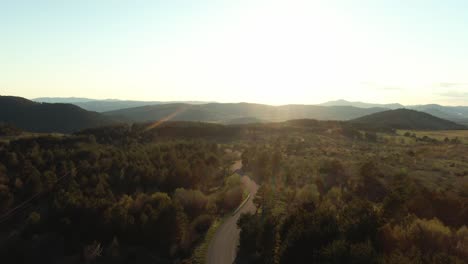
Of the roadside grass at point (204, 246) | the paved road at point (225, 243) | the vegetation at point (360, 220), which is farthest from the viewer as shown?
the roadside grass at point (204, 246)

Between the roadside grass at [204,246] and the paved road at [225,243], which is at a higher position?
the paved road at [225,243]

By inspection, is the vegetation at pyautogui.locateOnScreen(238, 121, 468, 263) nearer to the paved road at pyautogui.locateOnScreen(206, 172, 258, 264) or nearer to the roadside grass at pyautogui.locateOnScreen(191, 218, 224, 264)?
the paved road at pyautogui.locateOnScreen(206, 172, 258, 264)

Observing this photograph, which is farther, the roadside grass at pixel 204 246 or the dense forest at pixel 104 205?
the dense forest at pixel 104 205

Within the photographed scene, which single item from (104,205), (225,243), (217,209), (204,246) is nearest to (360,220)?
(225,243)

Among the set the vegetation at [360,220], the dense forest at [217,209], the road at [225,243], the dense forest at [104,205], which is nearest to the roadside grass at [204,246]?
the road at [225,243]

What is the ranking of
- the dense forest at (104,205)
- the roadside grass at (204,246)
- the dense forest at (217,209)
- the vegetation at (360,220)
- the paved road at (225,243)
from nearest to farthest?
the vegetation at (360,220), the dense forest at (217,209), the paved road at (225,243), the roadside grass at (204,246), the dense forest at (104,205)

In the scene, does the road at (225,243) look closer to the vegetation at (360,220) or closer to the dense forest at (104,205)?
the vegetation at (360,220)

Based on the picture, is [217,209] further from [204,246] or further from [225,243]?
[225,243]

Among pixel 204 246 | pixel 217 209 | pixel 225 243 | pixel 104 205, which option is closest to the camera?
pixel 225 243
